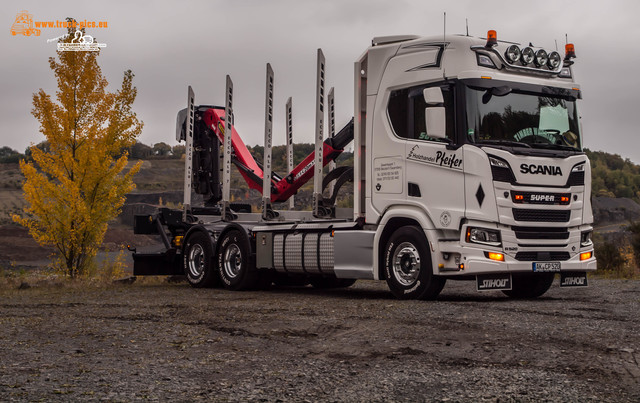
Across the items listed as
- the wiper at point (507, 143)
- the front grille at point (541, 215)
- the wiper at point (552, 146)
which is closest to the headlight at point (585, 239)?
the front grille at point (541, 215)

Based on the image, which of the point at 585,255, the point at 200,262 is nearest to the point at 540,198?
the point at 585,255

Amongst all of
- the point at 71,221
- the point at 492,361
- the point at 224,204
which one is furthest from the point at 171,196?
the point at 492,361

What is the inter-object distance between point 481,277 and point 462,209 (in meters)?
1.05

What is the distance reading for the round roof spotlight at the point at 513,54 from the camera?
11.5m

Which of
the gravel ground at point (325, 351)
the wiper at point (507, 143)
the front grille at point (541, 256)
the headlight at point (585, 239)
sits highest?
the wiper at point (507, 143)

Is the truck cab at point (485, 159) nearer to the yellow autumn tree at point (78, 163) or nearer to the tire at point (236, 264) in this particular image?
the tire at point (236, 264)

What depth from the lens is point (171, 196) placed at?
7025 centimetres

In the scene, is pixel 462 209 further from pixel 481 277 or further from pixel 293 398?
pixel 293 398

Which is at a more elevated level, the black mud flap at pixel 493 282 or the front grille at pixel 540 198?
the front grille at pixel 540 198

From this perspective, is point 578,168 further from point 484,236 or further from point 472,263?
point 472,263

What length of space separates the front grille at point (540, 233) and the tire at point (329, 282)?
5.82m

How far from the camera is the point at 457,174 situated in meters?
11.0

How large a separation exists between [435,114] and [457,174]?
0.94 meters

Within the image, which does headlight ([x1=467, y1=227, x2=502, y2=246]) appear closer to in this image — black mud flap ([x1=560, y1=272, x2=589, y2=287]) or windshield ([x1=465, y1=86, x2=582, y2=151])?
windshield ([x1=465, y1=86, x2=582, y2=151])
